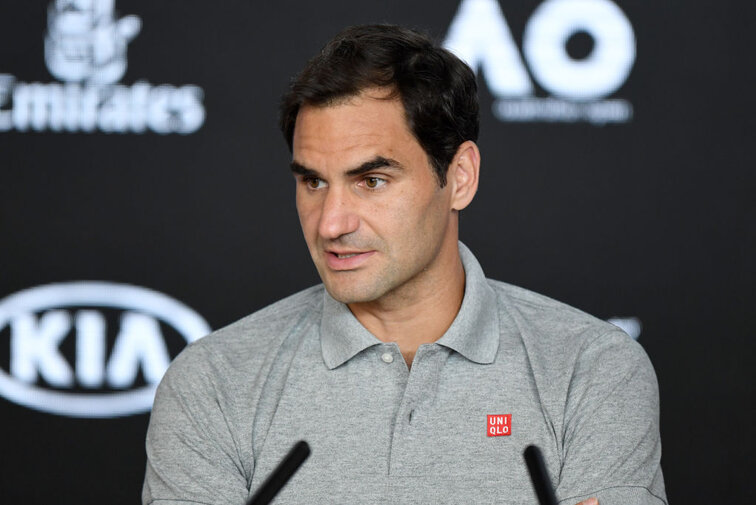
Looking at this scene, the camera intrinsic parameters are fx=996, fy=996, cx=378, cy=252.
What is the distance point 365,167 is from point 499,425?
49 cm

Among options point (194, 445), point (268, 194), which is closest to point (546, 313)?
point (194, 445)

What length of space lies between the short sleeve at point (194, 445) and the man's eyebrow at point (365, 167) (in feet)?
1.24

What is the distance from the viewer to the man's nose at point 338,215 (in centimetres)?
166

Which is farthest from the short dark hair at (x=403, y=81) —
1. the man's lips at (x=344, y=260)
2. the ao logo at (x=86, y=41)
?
the ao logo at (x=86, y=41)

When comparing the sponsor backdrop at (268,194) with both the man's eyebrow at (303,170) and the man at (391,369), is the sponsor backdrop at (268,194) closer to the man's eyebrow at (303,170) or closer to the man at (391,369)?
the man at (391,369)

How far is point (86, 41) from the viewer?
2.65 meters

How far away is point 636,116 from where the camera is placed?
2740 millimetres

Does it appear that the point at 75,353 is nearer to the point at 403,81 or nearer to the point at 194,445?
the point at 194,445

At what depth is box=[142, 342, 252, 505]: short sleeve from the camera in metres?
1.61

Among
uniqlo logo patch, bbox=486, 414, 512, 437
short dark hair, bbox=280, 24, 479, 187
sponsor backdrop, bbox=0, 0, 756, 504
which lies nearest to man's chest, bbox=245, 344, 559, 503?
uniqlo logo patch, bbox=486, 414, 512, 437

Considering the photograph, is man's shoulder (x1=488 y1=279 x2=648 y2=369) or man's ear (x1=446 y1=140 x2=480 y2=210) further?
man's ear (x1=446 y1=140 x2=480 y2=210)

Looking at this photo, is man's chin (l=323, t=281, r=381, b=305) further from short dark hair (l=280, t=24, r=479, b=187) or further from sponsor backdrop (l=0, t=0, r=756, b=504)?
sponsor backdrop (l=0, t=0, r=756, b=504)

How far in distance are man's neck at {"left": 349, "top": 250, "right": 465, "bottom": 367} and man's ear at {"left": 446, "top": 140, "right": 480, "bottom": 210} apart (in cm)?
14

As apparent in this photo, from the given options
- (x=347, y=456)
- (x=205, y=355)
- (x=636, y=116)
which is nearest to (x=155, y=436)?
(x=205, y=355)
